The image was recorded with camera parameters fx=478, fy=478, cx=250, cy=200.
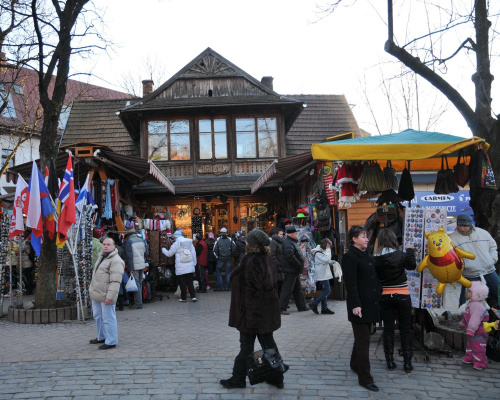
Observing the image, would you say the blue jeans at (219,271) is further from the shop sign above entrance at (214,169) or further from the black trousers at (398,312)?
the black trousers at (398,312)

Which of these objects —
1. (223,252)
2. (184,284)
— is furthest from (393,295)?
(223,252)

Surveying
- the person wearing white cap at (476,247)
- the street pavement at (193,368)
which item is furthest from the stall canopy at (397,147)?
the street pavement at (193,368)

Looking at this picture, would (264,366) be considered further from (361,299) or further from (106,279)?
(106,279)

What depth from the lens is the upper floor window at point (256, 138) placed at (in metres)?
19.0

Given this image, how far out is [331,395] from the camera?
16.3ft

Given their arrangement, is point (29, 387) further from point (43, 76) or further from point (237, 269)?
point (43, 76)

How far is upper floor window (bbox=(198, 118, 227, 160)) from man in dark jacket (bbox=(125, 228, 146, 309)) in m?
7.96

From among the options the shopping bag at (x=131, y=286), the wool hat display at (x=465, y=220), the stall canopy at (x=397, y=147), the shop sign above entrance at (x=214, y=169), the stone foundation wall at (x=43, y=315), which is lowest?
the stone foundation wall at (x=43, y=315)

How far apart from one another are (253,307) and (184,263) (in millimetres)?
7006

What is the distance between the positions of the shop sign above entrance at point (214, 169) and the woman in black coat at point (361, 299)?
1362 cm

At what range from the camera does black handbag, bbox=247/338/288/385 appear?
16.3 ft

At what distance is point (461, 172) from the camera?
738cm

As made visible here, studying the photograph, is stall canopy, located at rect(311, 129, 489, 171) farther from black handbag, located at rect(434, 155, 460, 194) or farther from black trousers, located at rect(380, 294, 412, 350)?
black trousers, located at rect(380, 294, 412, 350)

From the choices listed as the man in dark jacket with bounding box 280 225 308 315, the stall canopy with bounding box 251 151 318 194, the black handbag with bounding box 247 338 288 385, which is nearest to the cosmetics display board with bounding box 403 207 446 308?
the black handbag with bounding box 247 338 288 385
